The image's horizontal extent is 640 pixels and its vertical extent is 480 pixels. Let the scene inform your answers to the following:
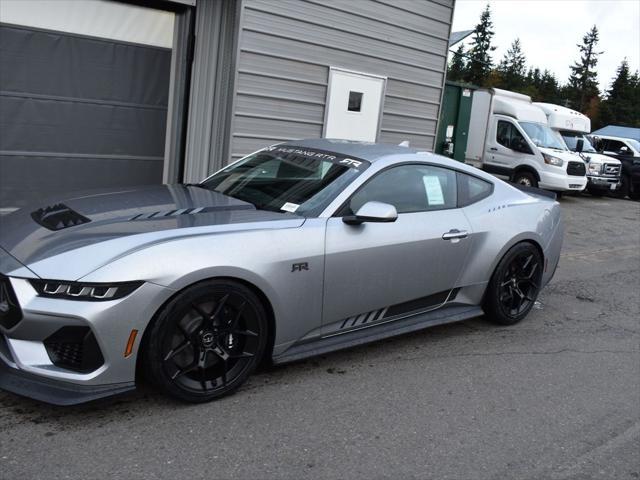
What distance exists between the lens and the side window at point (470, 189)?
4.97 metres

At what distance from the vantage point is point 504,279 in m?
5.28

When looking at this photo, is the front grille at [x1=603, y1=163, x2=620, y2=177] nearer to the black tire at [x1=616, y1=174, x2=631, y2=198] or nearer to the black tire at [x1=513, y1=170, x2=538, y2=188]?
the black tire at [x1=616, y1=174, x2=631, y2=198]

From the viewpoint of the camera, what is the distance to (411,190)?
4.63 m

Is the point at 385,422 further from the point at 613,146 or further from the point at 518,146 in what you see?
the point at 613,146

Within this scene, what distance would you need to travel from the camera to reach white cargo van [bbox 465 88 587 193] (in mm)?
15836

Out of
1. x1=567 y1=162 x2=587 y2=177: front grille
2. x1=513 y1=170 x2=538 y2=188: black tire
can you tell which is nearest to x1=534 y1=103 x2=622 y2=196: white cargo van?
x1=567 y1=162 x2=587 y2=177: front grille

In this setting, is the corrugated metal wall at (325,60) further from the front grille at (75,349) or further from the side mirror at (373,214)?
the front grille at (75,349)

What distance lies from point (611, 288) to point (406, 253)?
399 cm

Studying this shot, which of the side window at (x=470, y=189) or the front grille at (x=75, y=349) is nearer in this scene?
the front grille at (x=75, y=349)

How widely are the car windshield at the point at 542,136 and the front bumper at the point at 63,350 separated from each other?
14.8 meters

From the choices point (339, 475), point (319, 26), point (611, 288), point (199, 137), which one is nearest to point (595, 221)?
point (611, 288)

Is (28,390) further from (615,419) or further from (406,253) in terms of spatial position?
(615,419)

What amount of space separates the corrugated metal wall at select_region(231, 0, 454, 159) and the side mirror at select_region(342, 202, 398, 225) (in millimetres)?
4716

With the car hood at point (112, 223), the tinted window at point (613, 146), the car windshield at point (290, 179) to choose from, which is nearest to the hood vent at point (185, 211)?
the car hood at point (112, 223)
